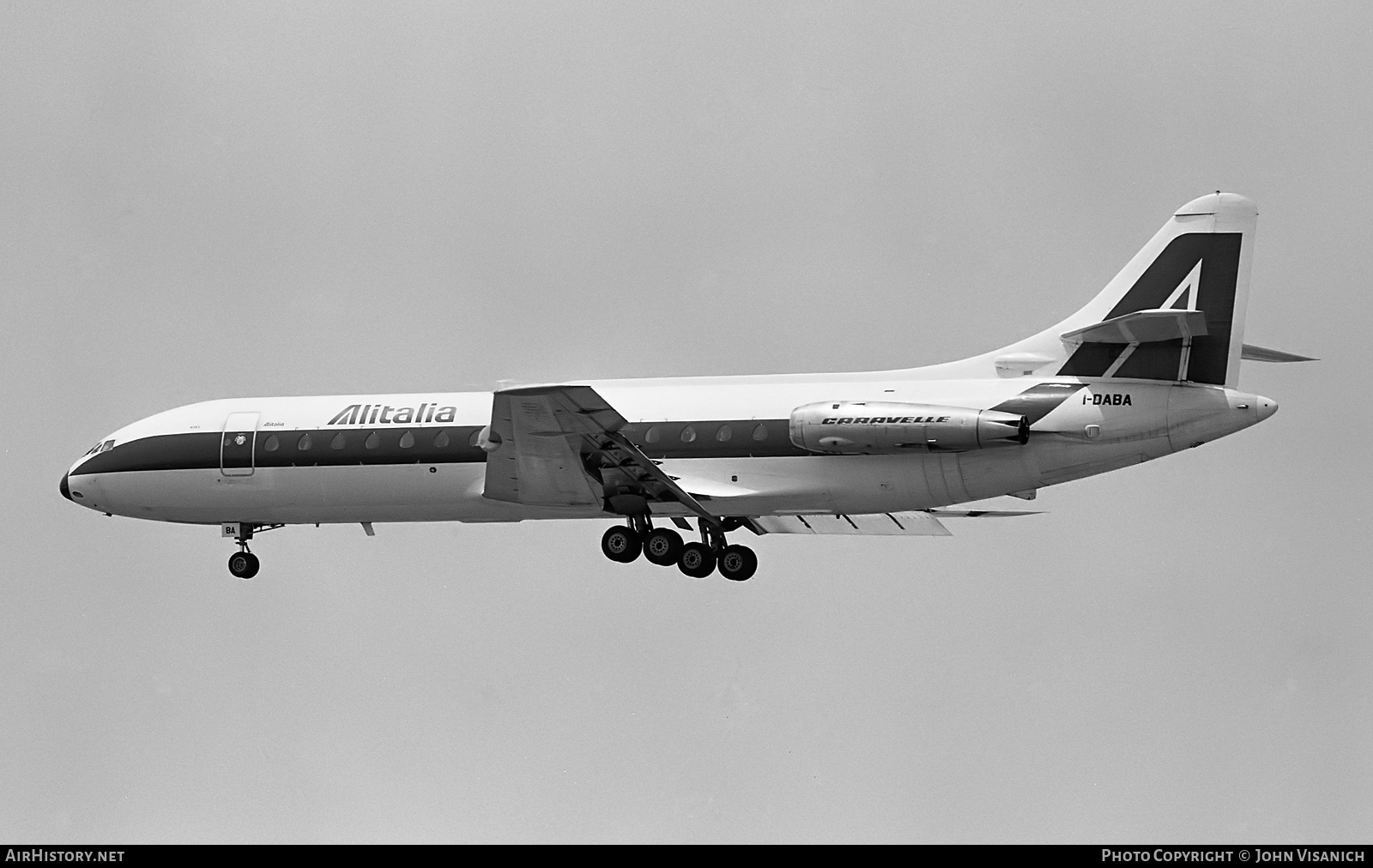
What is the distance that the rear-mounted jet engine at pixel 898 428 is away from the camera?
31547mm

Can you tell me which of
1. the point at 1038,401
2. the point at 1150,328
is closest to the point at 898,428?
the point at 1038,401

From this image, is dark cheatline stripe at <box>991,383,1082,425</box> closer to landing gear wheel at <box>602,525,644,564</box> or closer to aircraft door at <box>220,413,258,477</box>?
landing gear wheel at <box>602,525,644,564</box>

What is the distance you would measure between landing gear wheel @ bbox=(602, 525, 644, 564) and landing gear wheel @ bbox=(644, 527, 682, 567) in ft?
0.73

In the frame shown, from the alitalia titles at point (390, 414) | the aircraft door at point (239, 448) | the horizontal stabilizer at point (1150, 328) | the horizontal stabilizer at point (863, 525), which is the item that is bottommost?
the horizontal stabilizer at point (863, 525)

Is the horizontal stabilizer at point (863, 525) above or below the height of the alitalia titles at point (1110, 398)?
below

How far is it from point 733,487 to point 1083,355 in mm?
6279

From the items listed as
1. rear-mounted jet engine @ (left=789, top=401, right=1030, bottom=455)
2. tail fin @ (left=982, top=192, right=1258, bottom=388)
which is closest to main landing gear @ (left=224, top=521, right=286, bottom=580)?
rear-mounted jet engine @ (left=789, top=401, right=1030, bottom=455)

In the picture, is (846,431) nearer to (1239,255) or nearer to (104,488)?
(1239,255)

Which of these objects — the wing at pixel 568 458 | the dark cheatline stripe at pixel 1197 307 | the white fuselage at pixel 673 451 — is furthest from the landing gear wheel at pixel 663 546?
the dark cheatline stripe at pixel 1197 307

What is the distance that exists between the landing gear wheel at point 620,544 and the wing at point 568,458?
38 cm

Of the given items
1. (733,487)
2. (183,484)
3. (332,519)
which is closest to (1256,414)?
(733,487)

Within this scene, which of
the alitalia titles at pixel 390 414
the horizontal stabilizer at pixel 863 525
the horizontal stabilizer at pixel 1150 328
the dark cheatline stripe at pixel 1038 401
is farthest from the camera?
the horizontal stabilizer at pixel 863 525

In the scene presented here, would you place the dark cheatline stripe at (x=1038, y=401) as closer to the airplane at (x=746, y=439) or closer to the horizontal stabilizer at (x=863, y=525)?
the airplane at (x=746, y=439)

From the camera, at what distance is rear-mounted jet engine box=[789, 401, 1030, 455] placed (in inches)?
1242
